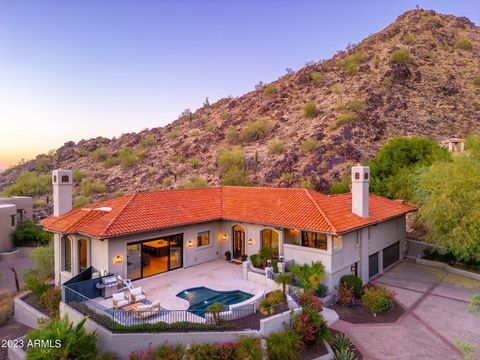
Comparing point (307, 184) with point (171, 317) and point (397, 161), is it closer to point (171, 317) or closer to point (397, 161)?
point (397, 161)

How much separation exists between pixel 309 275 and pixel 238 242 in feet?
25.2

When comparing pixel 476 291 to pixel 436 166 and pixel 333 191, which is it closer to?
pixel 436 166

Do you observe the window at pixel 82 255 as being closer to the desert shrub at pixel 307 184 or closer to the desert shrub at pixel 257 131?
the desert shrub at pixel 307 184

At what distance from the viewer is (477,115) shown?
46.9m

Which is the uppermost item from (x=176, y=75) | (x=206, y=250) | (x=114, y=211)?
(x=176, y=75)

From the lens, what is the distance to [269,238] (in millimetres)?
21281

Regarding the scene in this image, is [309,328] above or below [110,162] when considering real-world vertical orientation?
below

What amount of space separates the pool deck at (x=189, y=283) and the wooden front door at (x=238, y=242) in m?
1.27

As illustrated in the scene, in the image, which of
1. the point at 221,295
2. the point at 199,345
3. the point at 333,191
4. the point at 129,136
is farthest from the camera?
the point at 129,136

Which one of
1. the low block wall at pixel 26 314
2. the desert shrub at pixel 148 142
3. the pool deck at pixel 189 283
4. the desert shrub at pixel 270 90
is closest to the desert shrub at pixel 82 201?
the desert shrub at pixel 148 142

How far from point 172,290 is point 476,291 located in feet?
61.1

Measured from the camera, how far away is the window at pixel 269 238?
69.0ft

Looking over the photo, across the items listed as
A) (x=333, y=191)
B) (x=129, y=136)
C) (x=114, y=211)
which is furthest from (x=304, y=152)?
(x=129, y=136)

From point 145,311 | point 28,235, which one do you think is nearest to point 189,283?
point 145,311
